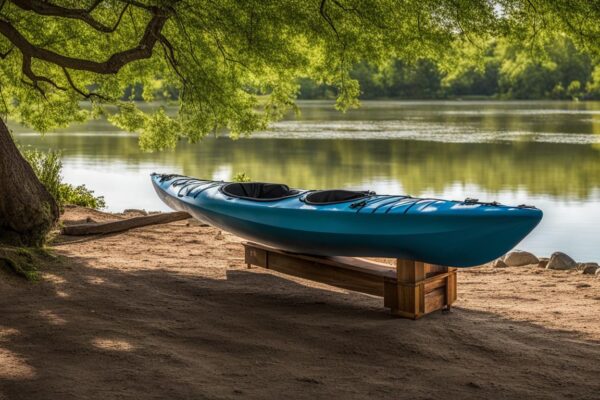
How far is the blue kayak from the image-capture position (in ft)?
19.6

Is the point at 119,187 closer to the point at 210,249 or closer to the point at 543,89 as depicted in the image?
the point at 210,249

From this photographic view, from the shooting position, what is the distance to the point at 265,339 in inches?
220

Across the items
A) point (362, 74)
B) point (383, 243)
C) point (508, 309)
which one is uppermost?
point (362, 74)

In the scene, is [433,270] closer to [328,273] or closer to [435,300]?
[435,300]

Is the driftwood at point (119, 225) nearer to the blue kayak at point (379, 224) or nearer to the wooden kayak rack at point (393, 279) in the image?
the blue kayak at point (379, 224)

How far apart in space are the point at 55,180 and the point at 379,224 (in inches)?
280

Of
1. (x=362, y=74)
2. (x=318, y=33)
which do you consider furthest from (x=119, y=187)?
(x=362, y=74)

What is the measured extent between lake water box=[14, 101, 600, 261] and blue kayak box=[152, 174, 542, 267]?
7.05 m

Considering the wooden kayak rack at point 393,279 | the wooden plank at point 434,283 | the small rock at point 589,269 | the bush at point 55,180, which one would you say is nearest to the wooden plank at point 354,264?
the wooden kayak rack at point 393,279

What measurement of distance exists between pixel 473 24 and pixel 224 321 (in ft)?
17.1

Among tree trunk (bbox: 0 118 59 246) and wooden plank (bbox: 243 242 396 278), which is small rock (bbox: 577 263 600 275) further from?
tree trunk (bbox: 0 118 59 246)

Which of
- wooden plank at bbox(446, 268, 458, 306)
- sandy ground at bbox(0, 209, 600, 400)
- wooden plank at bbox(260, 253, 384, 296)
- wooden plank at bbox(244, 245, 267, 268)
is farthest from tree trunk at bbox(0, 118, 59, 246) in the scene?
wooden plank at bbox(446, 268, 458, 306)

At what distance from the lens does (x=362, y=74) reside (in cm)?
9000

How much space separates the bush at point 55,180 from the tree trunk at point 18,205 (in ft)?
6.18
